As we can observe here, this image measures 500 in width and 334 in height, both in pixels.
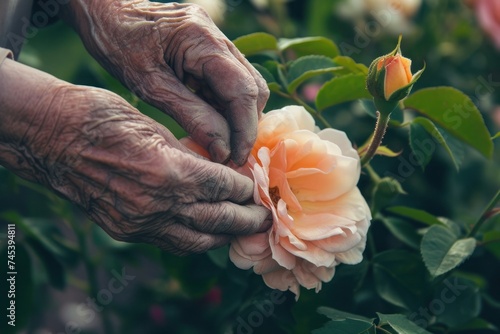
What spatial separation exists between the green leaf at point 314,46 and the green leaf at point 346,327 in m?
0.41

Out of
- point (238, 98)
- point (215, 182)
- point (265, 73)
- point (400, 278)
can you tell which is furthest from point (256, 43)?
point (400, 278)

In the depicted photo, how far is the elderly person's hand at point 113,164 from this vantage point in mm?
734

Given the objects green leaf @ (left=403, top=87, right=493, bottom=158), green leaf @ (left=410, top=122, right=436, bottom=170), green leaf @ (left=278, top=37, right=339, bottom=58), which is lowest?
green leaf @ (left=410, top=122, right=436, bottom=170)

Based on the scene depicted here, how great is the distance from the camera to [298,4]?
202 cm

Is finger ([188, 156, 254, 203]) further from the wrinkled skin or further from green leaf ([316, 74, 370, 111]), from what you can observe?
green leaf ([316, 74, 370, 111])

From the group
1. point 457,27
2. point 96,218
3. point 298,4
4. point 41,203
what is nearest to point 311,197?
point 96,218

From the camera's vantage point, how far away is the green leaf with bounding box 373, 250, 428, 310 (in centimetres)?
95

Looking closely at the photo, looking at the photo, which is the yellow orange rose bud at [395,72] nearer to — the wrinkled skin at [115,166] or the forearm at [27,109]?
the wrinkled skin at [115,166]

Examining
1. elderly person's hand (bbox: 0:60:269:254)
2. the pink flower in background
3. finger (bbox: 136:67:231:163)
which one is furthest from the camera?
the pink flower in background

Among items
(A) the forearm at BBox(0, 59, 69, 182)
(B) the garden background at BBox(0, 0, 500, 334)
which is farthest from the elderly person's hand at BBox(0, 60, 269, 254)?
(B) the garden background at BBox(0, 0, 500, 334)

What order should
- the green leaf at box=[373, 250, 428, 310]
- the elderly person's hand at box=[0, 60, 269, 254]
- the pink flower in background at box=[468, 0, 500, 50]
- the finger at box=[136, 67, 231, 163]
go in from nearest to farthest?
the elderly person's hand at box=[0, 60, 269, 254], the finger at box=[136, 67, 231, 163], the green leaf at box=[373, 250, 428, 310], the pink flower in background at box=[468, 0, 500, 50]

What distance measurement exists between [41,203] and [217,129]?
77cm

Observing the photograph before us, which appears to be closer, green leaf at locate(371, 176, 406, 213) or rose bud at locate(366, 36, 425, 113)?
rose bud at locate(366, 36, 425, 113)

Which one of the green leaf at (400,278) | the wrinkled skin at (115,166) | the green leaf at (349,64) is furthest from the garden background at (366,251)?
the wrinkled skin at (115,166)
